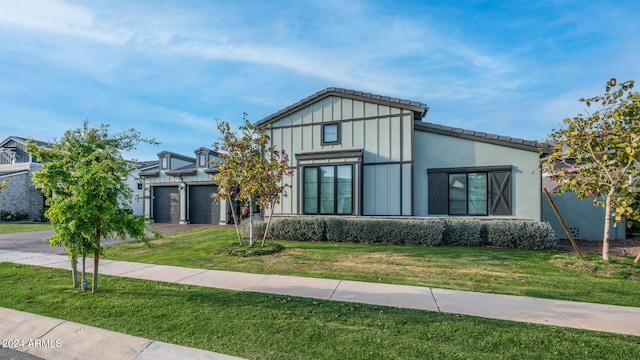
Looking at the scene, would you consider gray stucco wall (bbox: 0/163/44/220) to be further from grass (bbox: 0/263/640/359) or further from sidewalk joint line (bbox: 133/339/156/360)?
sidewalk joint line (bbox: 133/339/156/360)

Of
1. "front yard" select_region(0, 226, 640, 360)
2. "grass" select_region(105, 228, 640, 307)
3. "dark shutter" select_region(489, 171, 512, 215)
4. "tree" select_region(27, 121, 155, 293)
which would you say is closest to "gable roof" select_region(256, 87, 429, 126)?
"dark shutter" select_region(489, 171, 512, 215)

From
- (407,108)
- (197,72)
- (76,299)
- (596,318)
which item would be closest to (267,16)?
(197,72)

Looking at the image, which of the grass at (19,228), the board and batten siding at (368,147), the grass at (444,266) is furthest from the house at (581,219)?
the grass at (19,228)

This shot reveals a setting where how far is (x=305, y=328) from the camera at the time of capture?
139 inches

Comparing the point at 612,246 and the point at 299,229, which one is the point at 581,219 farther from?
the point at 299,229

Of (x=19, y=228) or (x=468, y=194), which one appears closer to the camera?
(x=468, y=194)

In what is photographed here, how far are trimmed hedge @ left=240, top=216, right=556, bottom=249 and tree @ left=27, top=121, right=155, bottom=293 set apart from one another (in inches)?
254

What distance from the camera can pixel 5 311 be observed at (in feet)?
14.5

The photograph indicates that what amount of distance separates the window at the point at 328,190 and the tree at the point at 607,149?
6471mm

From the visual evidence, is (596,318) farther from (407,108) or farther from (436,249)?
(407,108)

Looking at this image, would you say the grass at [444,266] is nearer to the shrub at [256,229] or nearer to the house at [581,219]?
the shrub at [256,229]

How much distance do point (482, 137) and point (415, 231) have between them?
14.4 ft

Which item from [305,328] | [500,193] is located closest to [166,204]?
[305,328]

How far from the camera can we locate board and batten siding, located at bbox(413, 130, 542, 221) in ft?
32.5
